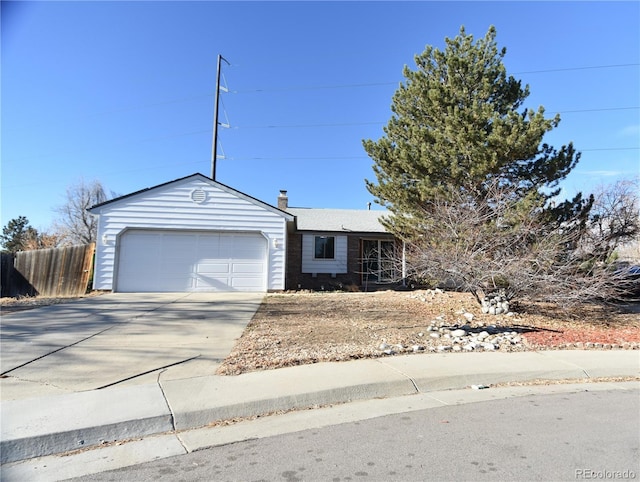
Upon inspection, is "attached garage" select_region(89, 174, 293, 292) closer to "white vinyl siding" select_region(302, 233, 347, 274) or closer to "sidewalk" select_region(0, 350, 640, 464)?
"white vinyl siding" select_region(302, 233, 347, 274)

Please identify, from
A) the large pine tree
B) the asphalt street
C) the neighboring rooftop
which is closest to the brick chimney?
the neighboring rooftop

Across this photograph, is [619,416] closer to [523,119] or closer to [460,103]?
[523,119]

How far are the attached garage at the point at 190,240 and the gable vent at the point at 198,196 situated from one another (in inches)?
1.4

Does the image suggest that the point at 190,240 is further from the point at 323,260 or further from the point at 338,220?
the point at 338,220

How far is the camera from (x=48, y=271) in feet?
53.2

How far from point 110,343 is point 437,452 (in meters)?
5.91

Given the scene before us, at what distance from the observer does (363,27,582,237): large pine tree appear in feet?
36.3

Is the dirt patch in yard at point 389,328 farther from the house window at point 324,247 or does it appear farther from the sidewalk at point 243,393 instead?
the house window at point 324,247

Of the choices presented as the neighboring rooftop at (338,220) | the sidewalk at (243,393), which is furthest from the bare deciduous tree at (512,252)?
the neighboring rooftop at (338,220)

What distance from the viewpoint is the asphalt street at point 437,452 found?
10.4ft

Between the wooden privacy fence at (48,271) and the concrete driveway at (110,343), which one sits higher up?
the wooden privacy fence at (48,271)

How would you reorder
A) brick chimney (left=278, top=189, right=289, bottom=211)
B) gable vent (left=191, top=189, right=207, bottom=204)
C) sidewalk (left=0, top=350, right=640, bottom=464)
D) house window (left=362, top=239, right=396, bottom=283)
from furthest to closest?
brick chimney (left=278, top=189, right=289, bottom=211) → house window (left=362, top=239, right=396, bottom=283) → gable vent (left=191, top=189, right=207, bottom=204) → sidewalk (left=0, top=350, right=640, bottom=464)

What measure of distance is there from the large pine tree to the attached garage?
16.7ft

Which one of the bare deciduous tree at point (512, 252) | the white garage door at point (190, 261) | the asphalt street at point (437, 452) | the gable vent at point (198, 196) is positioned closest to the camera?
the asphalt street at point (437, 452)
